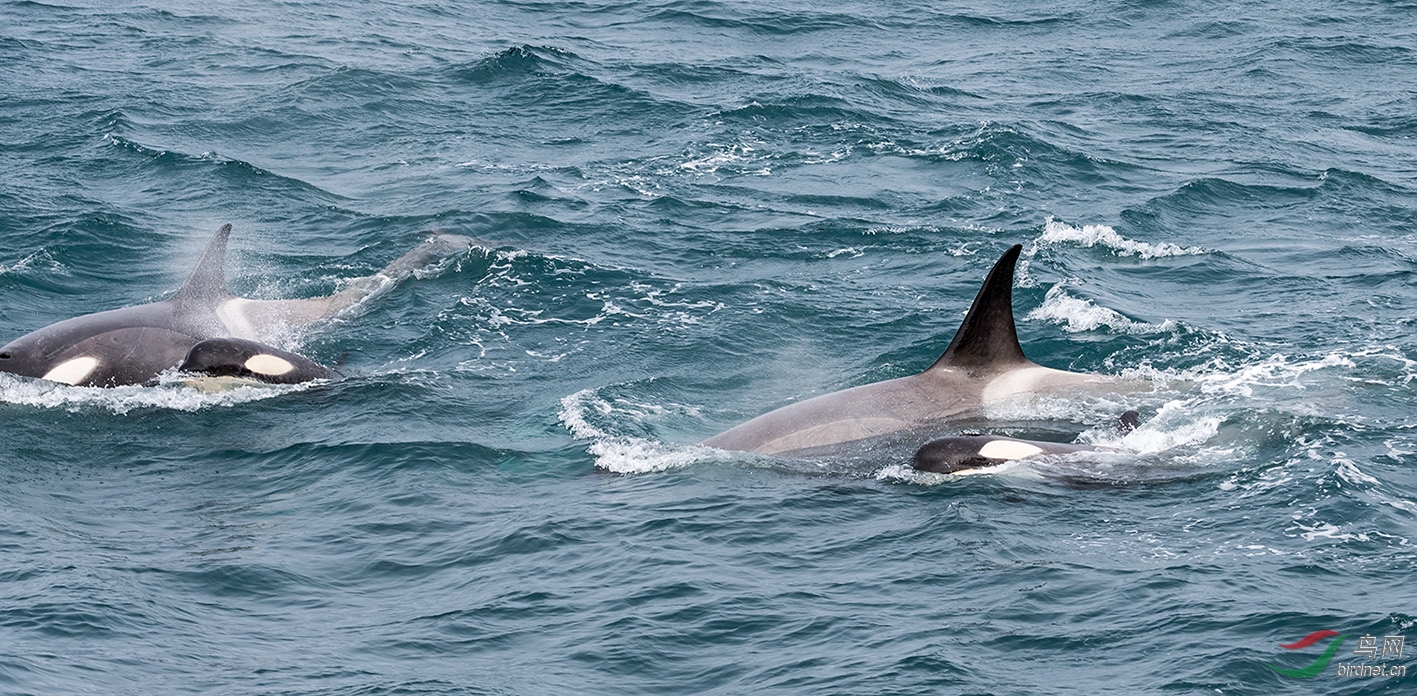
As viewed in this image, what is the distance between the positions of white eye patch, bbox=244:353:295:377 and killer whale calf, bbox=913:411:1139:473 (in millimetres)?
7758

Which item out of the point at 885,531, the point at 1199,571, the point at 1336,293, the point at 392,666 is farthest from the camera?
the point at 1336,293

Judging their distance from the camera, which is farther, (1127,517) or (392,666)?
(1127,517)

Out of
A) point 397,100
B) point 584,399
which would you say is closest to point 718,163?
point 397,100

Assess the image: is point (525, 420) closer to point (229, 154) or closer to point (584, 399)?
point (584, 399)

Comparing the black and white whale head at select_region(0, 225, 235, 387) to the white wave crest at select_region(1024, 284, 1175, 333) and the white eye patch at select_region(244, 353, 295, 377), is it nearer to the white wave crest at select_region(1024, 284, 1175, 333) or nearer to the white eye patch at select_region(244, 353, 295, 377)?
the white eye patch at select_region(244, 353, 295, 377)

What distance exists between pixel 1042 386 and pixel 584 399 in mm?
5193

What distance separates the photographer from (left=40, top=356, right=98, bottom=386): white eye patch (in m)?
18.2

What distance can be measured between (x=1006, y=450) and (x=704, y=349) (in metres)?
6.24

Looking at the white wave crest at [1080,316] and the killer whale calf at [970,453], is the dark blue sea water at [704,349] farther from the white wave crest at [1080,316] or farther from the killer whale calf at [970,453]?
the killer whale calf at [970,453]

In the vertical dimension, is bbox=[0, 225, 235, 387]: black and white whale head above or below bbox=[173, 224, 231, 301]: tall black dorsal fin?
below

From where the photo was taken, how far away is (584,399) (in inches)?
722

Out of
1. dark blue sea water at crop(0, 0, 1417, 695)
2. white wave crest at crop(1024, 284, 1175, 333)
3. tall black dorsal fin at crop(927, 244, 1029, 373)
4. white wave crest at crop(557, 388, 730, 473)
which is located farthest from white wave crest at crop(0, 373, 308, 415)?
Answer: white wave crest at crop(1024, 284, 1175, 333)

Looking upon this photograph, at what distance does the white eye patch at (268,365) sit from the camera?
18.3 meters

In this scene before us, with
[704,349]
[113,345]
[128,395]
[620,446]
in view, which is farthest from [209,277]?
[620,446]
